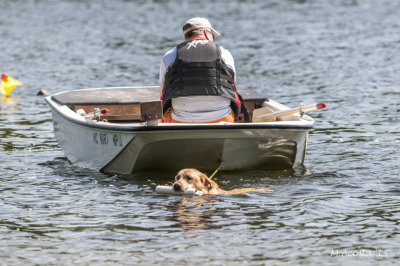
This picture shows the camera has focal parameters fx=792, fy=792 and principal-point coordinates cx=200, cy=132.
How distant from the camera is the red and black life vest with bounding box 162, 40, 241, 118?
9.43 m

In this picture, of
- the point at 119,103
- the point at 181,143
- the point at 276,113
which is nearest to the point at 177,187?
the point at 181,143

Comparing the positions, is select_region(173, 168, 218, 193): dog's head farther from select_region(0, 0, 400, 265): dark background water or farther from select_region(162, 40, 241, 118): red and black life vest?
select_region(162, 40, 241, 118): red and black life vest

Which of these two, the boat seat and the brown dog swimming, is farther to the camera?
the boat seat

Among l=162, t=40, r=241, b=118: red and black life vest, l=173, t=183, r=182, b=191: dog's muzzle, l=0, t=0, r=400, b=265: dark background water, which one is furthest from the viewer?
l=162, t=40, r=241, b=118: red and black life vest

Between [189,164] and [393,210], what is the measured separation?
2552 millimetres

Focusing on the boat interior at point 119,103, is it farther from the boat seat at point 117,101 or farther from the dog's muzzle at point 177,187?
the dog's muzzle at point 177,187

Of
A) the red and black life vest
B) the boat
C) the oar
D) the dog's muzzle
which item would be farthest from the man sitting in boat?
the dog's muzzle

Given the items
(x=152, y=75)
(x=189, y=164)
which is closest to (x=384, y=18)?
(x=152, y=75)

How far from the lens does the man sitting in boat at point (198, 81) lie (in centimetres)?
945

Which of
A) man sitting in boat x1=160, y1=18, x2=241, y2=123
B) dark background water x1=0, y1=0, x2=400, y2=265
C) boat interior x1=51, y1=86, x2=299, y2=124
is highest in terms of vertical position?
man sitting in boat x1=160, y1=18, x2=241, y2=123

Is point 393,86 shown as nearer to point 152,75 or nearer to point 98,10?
point 152,75

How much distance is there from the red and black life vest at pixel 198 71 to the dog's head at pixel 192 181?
3.61 ft

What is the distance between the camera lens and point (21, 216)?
8.52 m

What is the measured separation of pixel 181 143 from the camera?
9320 millimetres
